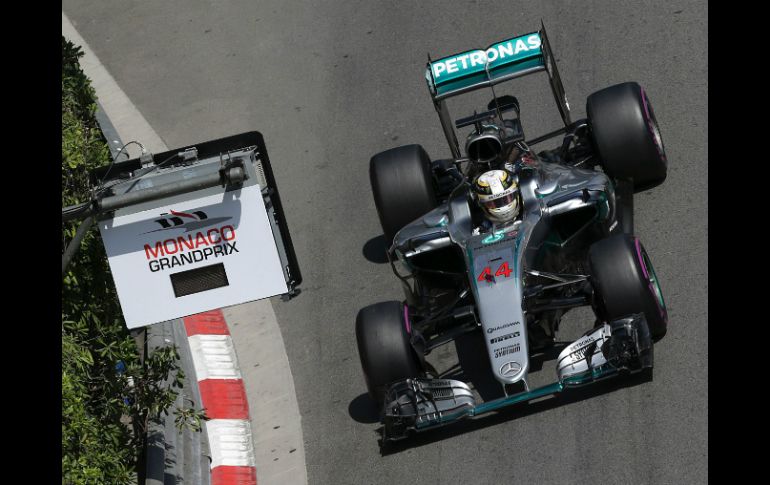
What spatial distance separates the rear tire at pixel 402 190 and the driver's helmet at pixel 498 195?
1.17 metres

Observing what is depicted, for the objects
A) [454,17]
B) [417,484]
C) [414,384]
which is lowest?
[417,484]

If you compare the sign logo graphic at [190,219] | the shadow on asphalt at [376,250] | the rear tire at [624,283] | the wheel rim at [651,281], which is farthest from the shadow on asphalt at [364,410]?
the sign logo graphic at [190,219]

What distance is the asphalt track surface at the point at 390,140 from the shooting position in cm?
927

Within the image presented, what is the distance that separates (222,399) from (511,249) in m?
3.01

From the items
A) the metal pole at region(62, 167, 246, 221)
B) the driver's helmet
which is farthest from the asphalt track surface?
the metal pole at region(62, 167, 246, 221)

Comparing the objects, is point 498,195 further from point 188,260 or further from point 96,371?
point 96,371

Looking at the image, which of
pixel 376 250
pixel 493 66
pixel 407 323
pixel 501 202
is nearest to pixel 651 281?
pixel 501 202

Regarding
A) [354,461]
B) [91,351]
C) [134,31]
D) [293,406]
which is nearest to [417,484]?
[354,461]

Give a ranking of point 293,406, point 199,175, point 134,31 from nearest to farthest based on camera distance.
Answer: point 199,175
point 293,406
point 134,31

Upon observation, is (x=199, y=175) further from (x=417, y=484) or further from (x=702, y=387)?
(x=702, y=387)

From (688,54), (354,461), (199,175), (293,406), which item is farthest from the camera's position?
(688,54)

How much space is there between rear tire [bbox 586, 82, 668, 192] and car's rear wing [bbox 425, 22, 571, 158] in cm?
52

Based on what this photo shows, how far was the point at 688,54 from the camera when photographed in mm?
13266

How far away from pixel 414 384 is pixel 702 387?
6.87 feet
